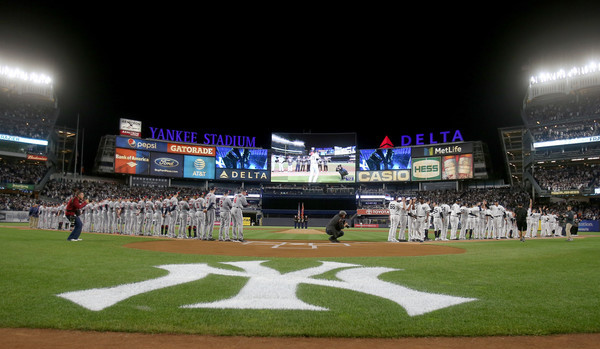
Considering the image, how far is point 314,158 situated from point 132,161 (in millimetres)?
27274

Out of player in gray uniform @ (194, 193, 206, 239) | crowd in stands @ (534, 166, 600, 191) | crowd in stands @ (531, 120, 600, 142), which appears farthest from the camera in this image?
crowd in stands @ (531, 120, 600, 142)

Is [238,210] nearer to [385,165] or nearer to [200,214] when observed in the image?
[200,214]

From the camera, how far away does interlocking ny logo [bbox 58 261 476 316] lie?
15.1ft

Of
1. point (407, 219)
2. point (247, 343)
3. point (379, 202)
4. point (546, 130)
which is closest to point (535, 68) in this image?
point (546, 130)

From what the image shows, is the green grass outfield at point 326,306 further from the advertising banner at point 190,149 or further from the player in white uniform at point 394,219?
the advertising banner at point 190,149

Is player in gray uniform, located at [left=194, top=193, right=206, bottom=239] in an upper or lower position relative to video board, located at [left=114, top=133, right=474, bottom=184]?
lower

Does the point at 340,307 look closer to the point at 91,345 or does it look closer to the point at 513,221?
the point at 91,345

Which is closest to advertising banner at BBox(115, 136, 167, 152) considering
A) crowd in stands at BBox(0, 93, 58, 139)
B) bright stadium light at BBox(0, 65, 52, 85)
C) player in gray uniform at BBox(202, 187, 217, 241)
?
crowd in stands at BBox(0, 93, 58, 139)

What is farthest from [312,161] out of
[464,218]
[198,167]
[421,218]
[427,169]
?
[421,218]

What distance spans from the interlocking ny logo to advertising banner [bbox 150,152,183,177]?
55546mm

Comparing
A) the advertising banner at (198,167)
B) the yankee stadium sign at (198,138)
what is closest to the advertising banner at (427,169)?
the yankee stadium sign at (198,138)

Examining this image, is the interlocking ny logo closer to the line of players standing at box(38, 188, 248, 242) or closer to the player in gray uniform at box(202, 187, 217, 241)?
the line of players standing at box(38, 188, 248, 242)

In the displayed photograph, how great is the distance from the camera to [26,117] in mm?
57188

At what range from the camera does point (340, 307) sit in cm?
454
